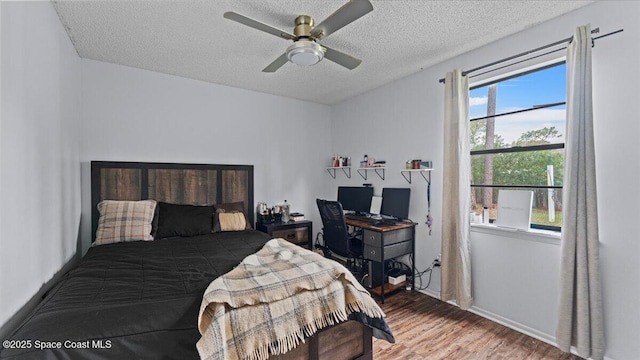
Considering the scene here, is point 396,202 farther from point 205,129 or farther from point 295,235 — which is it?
point 205,129

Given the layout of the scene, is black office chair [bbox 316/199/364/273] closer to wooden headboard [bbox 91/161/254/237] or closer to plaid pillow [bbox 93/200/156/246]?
wooden headboard [bbox 91/161/254/237]

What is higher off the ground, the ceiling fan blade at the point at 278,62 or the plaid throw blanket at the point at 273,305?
the ceiling fan blade at the point at 278,62

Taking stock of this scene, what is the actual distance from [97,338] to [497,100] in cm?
339

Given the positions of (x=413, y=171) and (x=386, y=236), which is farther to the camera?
(x=413, y=171)

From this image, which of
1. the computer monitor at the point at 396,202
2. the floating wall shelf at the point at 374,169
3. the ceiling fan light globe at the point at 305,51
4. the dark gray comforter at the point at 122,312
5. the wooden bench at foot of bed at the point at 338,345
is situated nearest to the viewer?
the dark gray comforter at the point at 122,312

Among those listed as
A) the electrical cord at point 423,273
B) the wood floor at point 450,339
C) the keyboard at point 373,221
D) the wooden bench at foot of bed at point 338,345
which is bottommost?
the wood floor at point 450,339

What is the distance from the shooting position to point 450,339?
226 cm

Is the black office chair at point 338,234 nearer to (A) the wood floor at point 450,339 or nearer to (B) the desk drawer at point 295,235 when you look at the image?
(B) the desk drawer at point 295,235

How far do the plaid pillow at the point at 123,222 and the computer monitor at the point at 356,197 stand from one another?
240 centimetres

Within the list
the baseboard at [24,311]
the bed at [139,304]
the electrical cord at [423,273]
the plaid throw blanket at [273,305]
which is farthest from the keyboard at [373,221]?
the baseboard at [24,311]

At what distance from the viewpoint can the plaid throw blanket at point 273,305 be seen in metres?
1.21

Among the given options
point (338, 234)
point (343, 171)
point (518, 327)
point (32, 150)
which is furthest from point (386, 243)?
point (32, 150)

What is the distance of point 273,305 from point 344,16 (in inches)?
67.7

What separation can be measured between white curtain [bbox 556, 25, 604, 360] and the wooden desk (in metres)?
1.40
